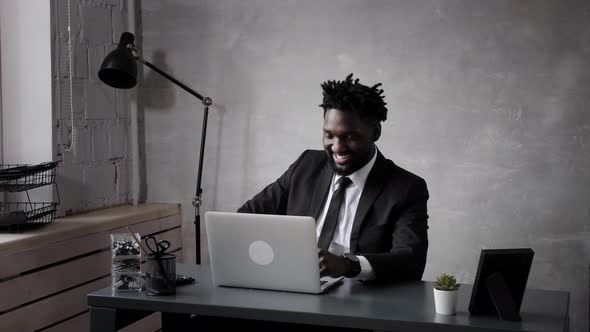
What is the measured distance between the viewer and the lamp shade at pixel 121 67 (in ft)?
11.3

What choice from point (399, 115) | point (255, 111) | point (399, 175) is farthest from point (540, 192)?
point (255, 111)

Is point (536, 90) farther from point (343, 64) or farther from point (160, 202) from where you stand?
point (160, 202)

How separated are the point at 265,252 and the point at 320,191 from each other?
0.63 m

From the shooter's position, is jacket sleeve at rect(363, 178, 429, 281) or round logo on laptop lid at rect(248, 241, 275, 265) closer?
round logo on laptop lid at rect(248, 241, 275, 265)

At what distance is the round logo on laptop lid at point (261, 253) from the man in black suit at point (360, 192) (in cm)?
41

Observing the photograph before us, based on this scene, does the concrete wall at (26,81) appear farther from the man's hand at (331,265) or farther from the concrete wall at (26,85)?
the man's hand at (331,265)

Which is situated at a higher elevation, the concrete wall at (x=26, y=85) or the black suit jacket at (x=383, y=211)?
the concrete wall at (x=26, y=85)

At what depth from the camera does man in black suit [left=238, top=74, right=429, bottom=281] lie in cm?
264

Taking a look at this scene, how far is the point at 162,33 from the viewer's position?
155 inches

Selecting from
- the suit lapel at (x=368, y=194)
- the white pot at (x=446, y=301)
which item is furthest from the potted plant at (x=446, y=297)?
the suit lapel at (x=368, y=194)

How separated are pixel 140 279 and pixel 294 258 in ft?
1.59

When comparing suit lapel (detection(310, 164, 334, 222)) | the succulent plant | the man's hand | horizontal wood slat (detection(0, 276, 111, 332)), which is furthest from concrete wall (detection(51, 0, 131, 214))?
the succulent plant

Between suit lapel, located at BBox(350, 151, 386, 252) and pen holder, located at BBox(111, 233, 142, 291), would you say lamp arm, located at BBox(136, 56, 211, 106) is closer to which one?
suit lapel, located at BBox(350, 151, 386, 252)

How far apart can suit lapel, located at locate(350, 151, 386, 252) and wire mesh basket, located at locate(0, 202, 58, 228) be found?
4.08ft
